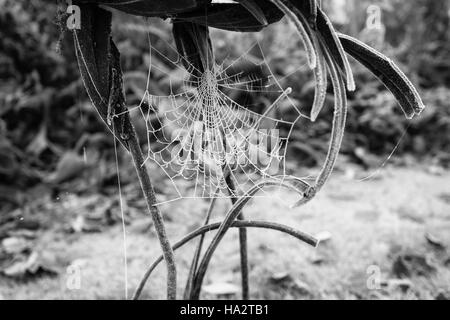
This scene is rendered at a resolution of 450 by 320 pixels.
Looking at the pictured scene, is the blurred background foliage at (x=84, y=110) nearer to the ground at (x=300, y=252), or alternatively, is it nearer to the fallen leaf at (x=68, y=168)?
the fallen leaf at (x=68, y=168)

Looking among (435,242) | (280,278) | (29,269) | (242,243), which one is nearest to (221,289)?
(280,278)

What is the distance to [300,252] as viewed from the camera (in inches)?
90.7

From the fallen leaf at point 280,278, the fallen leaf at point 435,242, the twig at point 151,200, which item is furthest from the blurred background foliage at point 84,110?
the twig at point 151,200

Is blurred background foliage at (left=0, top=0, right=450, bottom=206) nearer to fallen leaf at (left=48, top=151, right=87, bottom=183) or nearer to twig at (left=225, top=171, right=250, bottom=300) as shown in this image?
fallen leaf at (left=48, top=151, right=87, bottom=183)

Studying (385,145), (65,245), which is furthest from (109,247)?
(385,145)

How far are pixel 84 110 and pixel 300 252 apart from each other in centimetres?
278

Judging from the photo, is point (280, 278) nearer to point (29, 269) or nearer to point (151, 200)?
point (151, 200)

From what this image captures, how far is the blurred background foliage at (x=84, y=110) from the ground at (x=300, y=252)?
28.7 inches

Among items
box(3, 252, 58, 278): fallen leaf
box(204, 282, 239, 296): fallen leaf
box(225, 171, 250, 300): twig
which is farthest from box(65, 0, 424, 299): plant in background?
box(3, 252, 58, 278): fallen leaf

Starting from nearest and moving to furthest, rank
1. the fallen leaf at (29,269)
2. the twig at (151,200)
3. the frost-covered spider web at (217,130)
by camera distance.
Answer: the twig at (151,200)
the frost-covered spider web at (217,130)
the fallen leaf at (29,269)

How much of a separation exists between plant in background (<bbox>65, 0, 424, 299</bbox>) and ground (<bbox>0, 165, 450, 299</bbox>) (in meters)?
0.42

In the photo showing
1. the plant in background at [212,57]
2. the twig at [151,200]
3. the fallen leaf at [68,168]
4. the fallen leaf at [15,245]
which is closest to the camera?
the plant in background at [212,57]

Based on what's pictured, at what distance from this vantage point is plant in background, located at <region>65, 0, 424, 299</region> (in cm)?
80

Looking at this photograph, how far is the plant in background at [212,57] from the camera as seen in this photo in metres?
0.80
